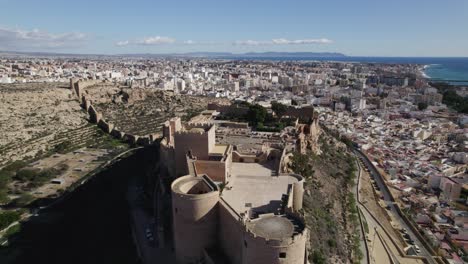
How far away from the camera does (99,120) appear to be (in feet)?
128

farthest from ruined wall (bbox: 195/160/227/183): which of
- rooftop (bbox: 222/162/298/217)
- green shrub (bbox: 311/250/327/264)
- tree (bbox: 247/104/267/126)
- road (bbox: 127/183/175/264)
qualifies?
tree (bbox: 247/104/267/126)

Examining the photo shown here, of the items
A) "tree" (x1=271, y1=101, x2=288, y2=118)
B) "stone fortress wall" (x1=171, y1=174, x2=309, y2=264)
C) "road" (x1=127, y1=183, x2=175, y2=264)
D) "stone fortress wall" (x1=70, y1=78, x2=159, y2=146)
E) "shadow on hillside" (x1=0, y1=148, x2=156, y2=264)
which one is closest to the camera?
"stone fortress wall" (x1=171, y1=174, x2=309, y2=264)

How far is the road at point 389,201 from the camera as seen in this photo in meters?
21.6

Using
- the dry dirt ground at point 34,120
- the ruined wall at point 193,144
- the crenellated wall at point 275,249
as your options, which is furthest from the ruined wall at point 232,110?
the crenellated wall at point 275,249

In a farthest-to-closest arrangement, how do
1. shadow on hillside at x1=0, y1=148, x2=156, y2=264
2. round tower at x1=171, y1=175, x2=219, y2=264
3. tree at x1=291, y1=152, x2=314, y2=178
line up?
1. tree at x1=291, y1=152, x2=314, y2=178
2. shadow on hillside at x1=0, y1=148, x2=156, y2=264
3. round tower at x1=171, y1=175, x2=219, y2=264

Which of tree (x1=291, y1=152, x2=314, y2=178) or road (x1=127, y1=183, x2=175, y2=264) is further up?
tree (x1=291, y1=152, x2=314, y2=178)

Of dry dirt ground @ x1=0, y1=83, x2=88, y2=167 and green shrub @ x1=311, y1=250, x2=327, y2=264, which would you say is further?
dry dirt ground @ x1=0, y1=83, x2=88, y2=167

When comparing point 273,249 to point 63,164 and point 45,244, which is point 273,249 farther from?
point 63,164

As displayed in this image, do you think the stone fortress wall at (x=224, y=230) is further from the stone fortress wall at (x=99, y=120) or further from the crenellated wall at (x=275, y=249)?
the stone fortress wall at (x=99, y=120)

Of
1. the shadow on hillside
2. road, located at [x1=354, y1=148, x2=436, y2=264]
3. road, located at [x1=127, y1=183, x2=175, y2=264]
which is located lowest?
road, located at [x1=354, y1=148, x2=436, y2=264]

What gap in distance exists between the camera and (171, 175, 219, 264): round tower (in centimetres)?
1259

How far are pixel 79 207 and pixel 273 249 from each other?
16.1 metres

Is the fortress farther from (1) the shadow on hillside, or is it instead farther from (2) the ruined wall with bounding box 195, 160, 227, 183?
(1) the shadow on hillside

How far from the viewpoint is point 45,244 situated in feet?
59.8
